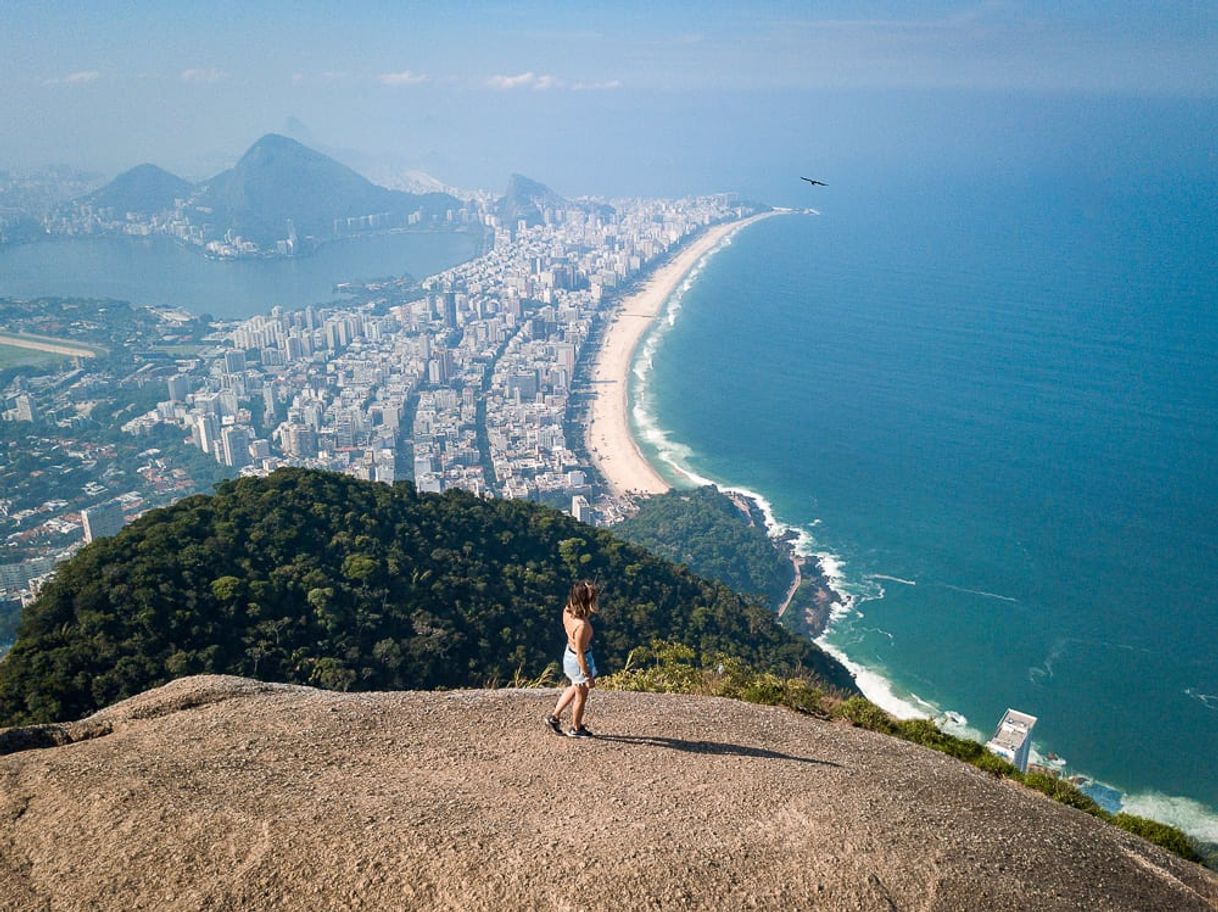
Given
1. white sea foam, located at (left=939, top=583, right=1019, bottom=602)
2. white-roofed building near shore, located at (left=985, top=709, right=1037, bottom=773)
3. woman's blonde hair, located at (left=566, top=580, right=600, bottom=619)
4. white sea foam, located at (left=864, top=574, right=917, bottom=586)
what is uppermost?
woman's blonde hair, located at (left=566, top=580, right=600, bottom=619)

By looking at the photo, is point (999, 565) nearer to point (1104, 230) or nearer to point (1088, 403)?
point (1088, 403)

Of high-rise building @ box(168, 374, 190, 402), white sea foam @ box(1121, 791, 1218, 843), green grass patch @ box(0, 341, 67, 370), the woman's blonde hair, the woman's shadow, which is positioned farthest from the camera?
green grass patch @ box(0, 341, 67, 370)

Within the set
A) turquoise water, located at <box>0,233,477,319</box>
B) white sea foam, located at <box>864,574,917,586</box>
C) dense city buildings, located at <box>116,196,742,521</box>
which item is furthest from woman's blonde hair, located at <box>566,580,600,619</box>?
turquoise water, located at <box>0,233,477,319</box>

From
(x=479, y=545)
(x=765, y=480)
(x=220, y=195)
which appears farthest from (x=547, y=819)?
(x=220, y=195)

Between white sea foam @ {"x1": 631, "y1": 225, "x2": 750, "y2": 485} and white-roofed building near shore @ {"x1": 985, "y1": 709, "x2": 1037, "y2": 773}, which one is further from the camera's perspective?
white sea foam @ {"x1": 631, "y1": 225, "x2": 750, "y2": 485}

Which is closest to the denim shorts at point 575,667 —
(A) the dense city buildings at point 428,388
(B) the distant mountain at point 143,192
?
(A) the dense city buildings at point 428,388

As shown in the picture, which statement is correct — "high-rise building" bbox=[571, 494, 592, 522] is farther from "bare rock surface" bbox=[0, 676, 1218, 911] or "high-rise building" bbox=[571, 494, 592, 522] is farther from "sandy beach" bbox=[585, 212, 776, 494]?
"bare rock surface" bbox=[0, 676, 1218, 911]

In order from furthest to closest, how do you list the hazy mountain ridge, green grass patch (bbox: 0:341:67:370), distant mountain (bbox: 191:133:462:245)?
distant mountain (bbox: 191:133:462:245) < the hazy mountain ridge < green grass patch (bbox: 0:341:67:370)
